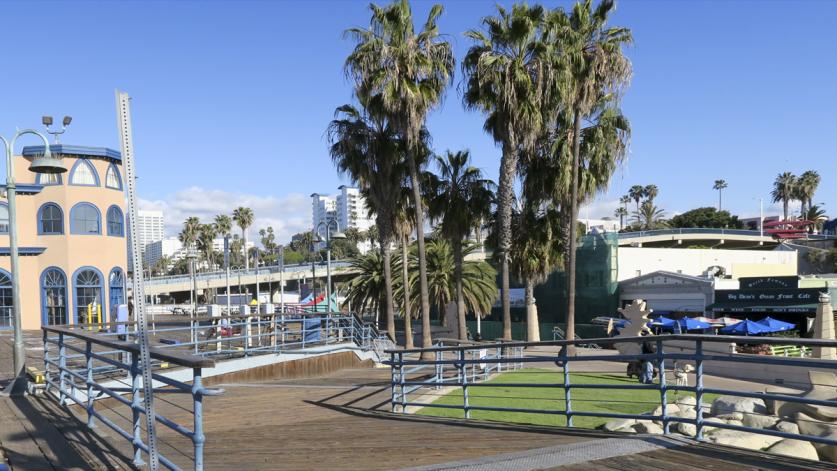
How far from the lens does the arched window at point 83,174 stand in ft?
108

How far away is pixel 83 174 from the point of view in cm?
3331

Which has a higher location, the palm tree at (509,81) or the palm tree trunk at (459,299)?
the palm tree at (509,81)

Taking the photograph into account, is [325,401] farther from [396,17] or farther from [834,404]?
[396,17]

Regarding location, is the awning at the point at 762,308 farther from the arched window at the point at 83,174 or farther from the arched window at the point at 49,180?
the arched window at the point at 49,180

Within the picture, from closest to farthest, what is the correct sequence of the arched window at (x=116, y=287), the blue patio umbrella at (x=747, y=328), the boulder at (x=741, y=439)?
the boulder at (x=741, y=439), the blue patio umbrella at (x=747, y=328), the arched window at (x=116, y=287)

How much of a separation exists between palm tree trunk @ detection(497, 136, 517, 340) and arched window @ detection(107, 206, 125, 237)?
783 inches

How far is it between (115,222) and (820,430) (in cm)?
3349

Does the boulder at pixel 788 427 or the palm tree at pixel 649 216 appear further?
the palm tree at pixel 649 216

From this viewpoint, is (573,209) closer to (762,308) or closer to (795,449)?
(795,449)

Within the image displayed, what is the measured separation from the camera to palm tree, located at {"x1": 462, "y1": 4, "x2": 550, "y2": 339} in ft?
81.4

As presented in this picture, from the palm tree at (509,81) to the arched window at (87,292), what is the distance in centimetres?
2021

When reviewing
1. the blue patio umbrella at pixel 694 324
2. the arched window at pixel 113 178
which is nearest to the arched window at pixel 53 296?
the arched window at pixel 113 178

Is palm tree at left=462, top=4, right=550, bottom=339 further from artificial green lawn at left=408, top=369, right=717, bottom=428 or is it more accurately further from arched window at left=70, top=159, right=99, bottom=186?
arched window at left=70, top=159, right=99, bottom=186

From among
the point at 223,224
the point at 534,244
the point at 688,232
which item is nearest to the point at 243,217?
the point at 223,224
